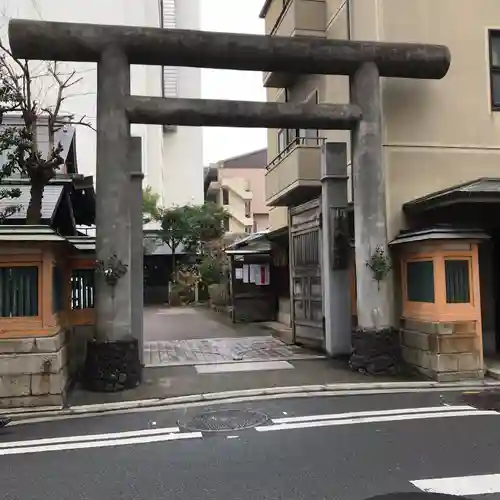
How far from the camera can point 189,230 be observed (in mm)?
32438

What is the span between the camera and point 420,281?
10.4m

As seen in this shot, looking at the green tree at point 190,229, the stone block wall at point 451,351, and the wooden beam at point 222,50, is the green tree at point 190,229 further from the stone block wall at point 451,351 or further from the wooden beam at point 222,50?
the stone block wall at point 451,351

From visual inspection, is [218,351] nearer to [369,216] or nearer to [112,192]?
[369,216]

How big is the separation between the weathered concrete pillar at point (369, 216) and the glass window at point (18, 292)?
226 inches

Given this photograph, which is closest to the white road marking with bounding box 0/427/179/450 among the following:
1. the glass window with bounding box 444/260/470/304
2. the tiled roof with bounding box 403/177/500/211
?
the glass window with bounding box 444/260/470/304

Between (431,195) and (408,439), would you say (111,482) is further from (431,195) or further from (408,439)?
(431,195)

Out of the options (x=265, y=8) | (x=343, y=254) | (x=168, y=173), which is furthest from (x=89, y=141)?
(x=343, y=254)

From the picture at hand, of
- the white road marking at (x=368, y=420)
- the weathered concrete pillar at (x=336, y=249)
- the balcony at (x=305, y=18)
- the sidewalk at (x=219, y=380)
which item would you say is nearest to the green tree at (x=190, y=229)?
the balcony at (x=305, y=18)

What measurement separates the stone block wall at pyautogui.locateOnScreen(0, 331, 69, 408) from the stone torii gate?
113 cm

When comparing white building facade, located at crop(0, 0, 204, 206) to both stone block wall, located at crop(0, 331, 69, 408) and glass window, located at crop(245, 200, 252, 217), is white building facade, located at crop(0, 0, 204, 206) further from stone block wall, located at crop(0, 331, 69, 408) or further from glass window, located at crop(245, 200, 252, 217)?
stone block wall, located at crop(0, 331, 69, 408)

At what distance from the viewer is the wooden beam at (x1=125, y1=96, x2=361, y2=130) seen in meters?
10.1

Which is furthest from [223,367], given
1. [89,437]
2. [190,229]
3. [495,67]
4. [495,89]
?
[190,229]

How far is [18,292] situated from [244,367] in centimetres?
454

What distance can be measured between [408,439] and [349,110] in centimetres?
642
